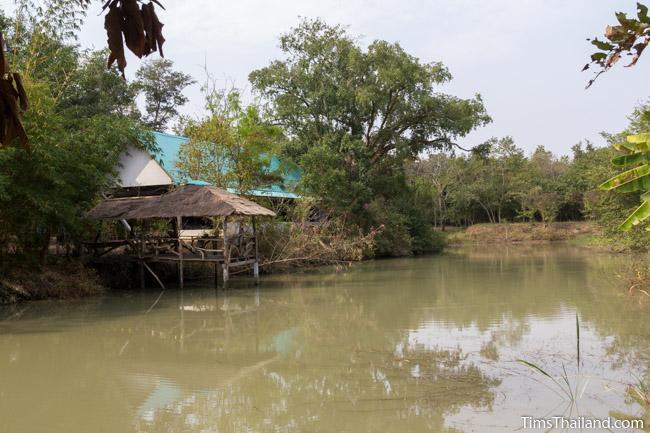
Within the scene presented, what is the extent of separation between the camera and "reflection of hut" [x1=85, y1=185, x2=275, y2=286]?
13.6 metres

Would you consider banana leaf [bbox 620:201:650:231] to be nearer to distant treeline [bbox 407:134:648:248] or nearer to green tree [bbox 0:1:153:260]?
green tree [bbox 0:1:153:260]

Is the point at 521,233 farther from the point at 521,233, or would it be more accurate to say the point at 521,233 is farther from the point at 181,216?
the point at 181,216

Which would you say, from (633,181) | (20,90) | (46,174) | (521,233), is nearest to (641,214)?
(633,181)

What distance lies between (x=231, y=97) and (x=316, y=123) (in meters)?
7.07

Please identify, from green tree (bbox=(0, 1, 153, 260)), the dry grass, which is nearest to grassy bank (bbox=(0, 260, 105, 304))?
green tree (bbox=(0, 1, 153, 260))

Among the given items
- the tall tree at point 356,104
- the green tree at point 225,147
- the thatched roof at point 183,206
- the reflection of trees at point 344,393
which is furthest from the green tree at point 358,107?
the reflection of trees at point 344,393

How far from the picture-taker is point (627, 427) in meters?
4.51

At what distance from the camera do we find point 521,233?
34250mm

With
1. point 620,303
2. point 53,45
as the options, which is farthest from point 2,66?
point 53,45

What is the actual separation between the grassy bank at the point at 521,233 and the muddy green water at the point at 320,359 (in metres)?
21.0

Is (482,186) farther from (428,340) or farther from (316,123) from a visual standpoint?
(428,340)

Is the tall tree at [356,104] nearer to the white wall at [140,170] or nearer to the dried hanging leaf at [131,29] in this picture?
the white wall at [140,170]

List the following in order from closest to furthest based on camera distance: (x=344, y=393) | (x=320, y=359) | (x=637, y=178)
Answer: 1. (x=637, y=178)
2. (x=344, y=393)
3. (x=320, y=359)

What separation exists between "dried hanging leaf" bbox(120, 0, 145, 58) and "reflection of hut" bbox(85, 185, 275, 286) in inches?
447
